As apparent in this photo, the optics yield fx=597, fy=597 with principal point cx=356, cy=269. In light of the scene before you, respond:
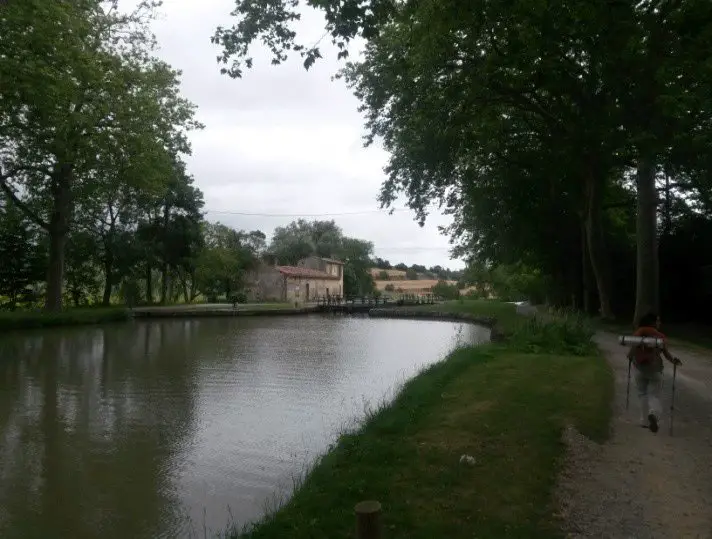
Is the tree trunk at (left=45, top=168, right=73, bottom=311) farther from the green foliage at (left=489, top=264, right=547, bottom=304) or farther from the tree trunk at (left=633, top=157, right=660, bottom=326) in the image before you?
the tree trunk at (left=633, top=157, right=660, bottom=326)

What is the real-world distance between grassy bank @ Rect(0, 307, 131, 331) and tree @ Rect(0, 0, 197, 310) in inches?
65.1

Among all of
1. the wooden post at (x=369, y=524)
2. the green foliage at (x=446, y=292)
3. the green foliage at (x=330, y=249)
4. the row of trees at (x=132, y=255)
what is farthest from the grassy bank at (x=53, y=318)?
the green foliage at (x=446, y=292)

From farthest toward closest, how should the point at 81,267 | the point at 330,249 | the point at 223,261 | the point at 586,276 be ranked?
the point at 330,249, the point at 223,261, the point at 81,267, the point at 586,276

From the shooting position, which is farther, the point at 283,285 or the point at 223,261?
the point at 283,285

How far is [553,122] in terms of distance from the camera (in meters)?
18.0

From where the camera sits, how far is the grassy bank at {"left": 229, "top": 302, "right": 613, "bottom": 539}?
16.0 ft

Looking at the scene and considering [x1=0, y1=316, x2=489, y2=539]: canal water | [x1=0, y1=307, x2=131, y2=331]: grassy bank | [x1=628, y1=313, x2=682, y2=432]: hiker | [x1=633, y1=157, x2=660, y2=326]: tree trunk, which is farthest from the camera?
[x1=0, y1=307, x2=131, y2=331]: grassy bank

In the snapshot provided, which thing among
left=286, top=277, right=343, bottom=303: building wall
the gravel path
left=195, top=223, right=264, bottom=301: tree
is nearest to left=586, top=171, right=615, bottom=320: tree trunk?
the gravel path

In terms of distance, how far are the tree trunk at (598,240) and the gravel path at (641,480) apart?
1315cm

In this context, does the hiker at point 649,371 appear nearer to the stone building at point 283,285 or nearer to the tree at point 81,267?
the tree at point 81,267

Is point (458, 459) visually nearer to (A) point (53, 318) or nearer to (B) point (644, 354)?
(B) point (644, 354)

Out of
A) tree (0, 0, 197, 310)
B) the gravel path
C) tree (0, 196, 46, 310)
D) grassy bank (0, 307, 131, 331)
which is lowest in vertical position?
the gravel path

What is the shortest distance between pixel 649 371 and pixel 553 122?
12050 mm

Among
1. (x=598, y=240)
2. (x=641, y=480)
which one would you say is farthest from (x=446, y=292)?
(x=641, y=480)
